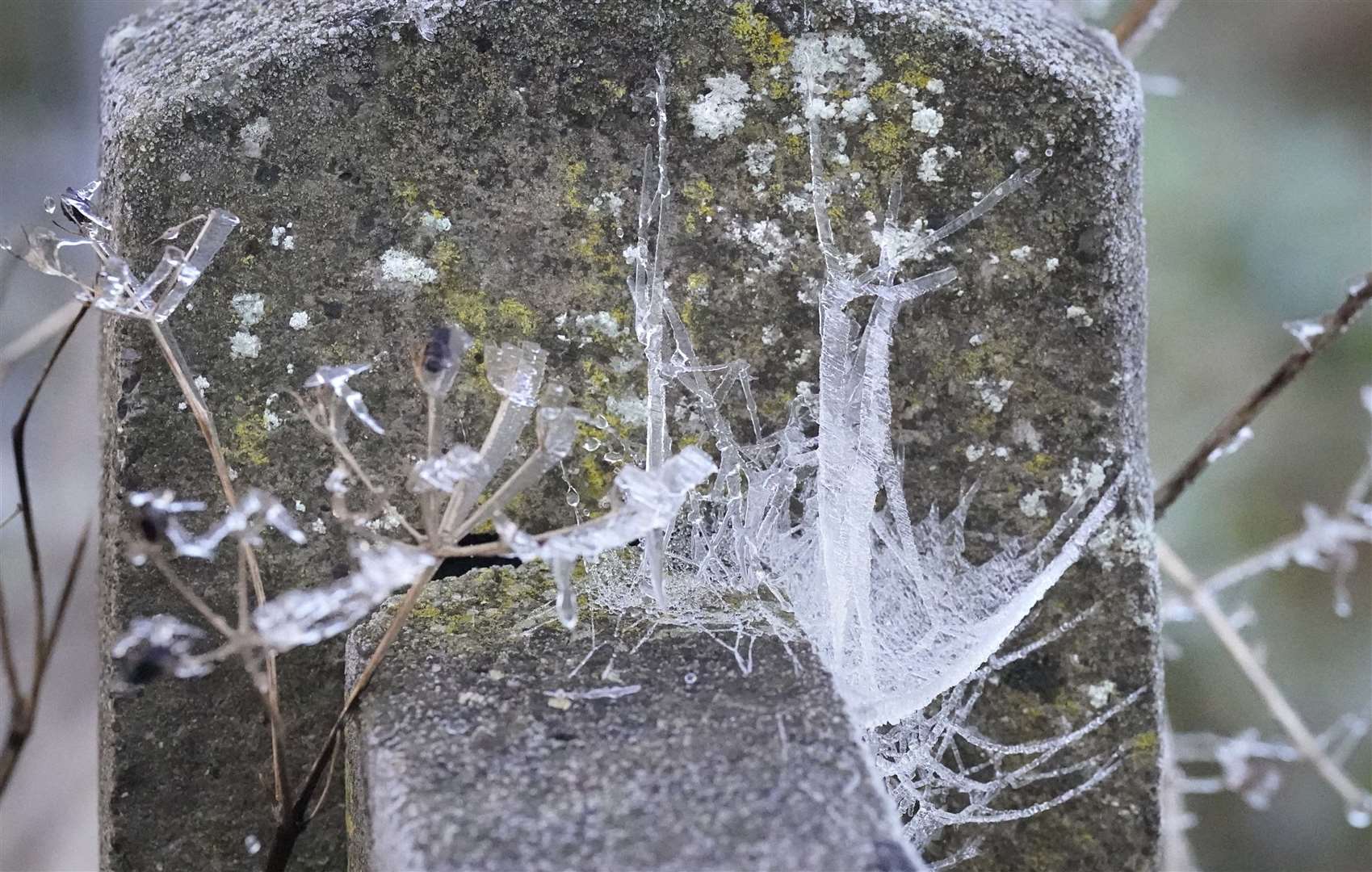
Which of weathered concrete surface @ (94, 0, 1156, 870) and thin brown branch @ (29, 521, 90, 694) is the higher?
weathered concrete surface @ (94, 0, 1156, 870)

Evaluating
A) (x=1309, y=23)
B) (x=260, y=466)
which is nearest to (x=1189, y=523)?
(x=1309, y=23)

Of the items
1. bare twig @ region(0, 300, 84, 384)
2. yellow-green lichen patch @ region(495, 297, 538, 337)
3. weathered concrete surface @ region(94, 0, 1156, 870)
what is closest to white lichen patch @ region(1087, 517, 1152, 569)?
weathered concrete surface @ region(94, 0, 1156, 870)

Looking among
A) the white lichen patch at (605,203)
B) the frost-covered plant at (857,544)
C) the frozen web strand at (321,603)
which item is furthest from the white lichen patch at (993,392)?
the frozen web strand at (321,603)

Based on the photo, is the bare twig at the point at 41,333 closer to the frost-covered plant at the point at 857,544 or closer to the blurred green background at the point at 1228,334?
the frost-covered plant at the point at 857,544

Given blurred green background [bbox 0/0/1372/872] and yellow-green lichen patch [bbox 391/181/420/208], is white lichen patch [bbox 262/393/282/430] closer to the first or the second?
yellow-green lichen patch [bbox 391/181/420/208]

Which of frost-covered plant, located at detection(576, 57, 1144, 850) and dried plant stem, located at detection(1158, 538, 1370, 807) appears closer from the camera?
frost-covered plant, located at detection(576, 57, 1144, 850)

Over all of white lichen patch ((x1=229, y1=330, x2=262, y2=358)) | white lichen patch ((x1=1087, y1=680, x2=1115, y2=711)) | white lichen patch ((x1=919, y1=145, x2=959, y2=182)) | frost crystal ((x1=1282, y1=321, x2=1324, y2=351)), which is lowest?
white lichen patch ((x1=1087, y1=680, x2=1115, y2=711))
